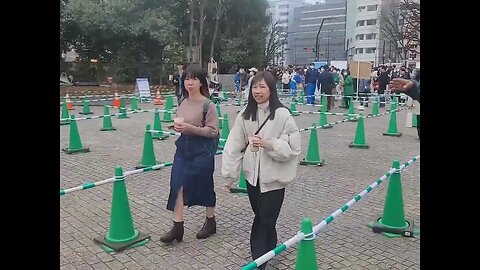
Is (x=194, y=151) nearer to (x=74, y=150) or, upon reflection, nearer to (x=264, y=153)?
(x=264, y=153)

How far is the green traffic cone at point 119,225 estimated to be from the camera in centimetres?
423

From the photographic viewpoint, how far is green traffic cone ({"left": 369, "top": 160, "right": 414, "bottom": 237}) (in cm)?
468

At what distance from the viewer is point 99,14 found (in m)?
23.9

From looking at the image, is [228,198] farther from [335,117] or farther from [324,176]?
[335,117]

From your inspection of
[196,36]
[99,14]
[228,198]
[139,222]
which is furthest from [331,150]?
[196,36]

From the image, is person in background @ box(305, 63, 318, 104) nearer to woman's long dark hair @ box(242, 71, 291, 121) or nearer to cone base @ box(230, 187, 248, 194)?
cone base @ box(230, 187, 248, 194)

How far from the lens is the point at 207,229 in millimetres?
4555

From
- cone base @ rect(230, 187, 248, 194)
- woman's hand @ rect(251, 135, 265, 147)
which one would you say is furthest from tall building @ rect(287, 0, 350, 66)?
woman's hand @ rect(251, 135, 265, 147)

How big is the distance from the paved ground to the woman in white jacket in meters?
0.55

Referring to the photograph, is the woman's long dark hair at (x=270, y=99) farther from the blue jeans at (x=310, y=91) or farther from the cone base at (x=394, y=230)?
the blue jeans at (x=310, y=91)

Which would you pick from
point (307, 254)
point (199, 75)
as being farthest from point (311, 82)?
point (307, 254)

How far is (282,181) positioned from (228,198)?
8.20 ft

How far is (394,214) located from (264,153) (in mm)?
2080

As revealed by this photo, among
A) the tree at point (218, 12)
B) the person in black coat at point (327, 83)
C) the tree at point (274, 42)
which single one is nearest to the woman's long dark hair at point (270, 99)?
the person in black coat at point (327, 83)
